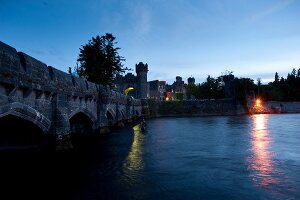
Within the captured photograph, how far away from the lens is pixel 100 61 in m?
38.8

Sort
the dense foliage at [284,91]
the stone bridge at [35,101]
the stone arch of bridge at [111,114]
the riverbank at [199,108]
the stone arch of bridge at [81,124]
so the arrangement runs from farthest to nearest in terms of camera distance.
Answer: the dense foliage at [284,91] < the riverbank at [199,108] < the stone arch of bridge at [111,114] < the stone arch of bridge at [81,124] < the stone bridge at [35,101]

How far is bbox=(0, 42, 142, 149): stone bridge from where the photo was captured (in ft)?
34.4

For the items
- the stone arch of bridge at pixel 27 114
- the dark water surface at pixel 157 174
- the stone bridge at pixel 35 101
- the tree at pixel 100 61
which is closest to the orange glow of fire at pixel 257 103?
the tree at pixel 100 61

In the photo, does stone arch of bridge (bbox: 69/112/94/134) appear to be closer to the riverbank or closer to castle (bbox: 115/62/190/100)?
the riverbank

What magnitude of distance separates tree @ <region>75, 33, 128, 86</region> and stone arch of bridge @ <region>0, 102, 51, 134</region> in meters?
24.1

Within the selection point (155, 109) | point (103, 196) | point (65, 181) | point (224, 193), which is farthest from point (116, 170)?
point (155, 109)

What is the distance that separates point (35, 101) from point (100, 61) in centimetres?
2634

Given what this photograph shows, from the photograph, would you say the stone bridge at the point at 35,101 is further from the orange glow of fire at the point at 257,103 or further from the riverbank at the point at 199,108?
the orange glow of fire at the point at 257,103

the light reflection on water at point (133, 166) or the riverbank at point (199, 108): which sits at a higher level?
the riverbank at point (199, 108)

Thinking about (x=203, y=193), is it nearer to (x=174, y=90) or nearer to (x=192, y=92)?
(x=192, y=92)

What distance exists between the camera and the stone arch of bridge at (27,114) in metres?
10.4

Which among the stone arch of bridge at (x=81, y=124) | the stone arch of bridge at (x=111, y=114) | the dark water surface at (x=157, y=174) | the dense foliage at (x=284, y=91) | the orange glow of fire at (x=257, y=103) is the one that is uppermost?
the dense foliage at (x=284, y=91)

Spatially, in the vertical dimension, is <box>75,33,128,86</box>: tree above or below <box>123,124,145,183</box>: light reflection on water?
above

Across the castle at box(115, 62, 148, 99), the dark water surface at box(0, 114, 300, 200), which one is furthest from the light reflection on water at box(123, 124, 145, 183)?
the castle at box(115, 62, 148, 99)
